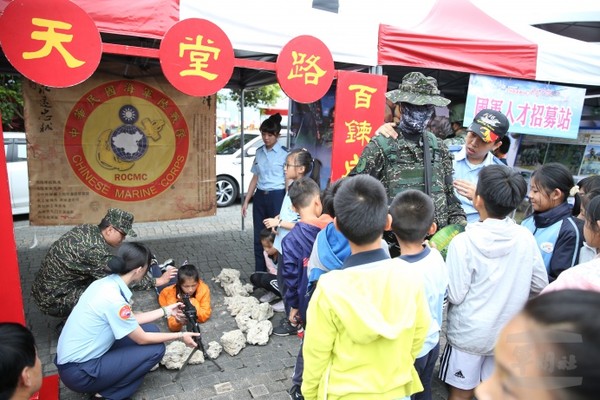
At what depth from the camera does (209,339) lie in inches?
130

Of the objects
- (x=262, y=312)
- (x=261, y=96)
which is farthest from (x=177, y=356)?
(x=261, y=96)

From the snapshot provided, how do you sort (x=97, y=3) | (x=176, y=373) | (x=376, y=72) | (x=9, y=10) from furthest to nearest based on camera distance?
(x=376, y=72) → (x=176, y=373) → (x=97, y=3) → (x=9, y=10)

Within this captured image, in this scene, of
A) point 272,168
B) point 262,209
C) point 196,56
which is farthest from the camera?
point 262,209

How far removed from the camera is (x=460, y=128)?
5.08 metres

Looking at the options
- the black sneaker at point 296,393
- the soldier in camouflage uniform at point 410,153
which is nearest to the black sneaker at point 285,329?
the black sneaker at point 296,393

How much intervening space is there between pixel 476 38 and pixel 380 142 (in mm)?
2180

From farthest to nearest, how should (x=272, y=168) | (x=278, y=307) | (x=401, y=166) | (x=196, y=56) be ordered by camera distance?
(x=272, y=168), (x=278, y=307), (x=196, y=56), (x=401, y=166)

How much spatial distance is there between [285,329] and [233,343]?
533 millimetres

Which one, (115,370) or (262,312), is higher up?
(115,370)

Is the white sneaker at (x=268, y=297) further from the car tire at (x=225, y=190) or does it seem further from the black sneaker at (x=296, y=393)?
the car tire at (x=225, y=190)

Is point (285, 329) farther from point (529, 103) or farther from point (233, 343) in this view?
point (529, 103)

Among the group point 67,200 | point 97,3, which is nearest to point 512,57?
point 97,3

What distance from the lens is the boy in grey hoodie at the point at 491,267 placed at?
6.65 ft

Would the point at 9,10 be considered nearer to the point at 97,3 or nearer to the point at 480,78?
the point at 97,3
